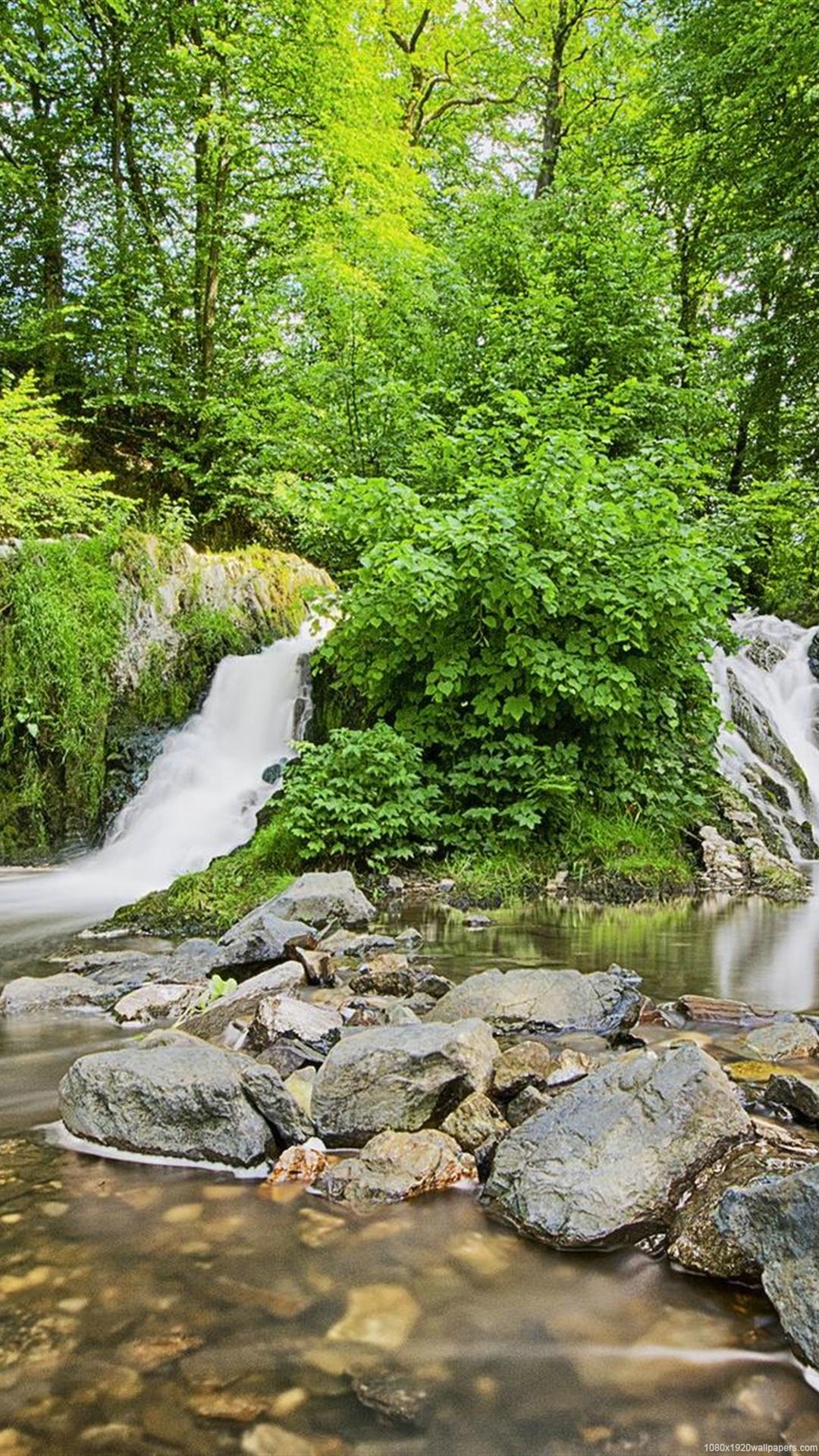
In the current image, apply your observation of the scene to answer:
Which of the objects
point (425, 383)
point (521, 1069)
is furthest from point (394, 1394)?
point (425, 383)

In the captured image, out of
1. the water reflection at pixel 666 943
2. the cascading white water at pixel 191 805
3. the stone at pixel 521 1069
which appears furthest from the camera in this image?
the cascading white water at pixel 191 805

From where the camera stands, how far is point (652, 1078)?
250 cm

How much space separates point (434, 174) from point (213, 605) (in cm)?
1487

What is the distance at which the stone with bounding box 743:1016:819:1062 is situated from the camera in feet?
11.2

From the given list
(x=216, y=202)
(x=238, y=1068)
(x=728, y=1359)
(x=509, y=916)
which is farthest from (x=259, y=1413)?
(x=216, y=202)

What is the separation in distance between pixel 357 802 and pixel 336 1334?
5504 mm

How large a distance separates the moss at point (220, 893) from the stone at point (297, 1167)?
3.55 metres

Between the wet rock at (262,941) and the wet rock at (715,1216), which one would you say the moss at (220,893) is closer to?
the wet rock at (262,941)

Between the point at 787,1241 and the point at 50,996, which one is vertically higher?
the point at 787,1241

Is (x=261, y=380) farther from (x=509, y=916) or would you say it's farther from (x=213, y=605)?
(x=509, y=916)

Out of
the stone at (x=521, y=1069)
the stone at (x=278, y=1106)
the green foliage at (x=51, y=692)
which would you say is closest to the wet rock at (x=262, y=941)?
the stone at (x=521, y=1069)

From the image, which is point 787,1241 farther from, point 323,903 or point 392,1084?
point 323,903

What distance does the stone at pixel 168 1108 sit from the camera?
2.64 m

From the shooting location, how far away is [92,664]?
10.2 metres
